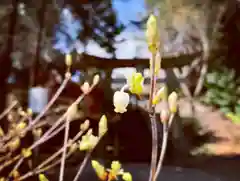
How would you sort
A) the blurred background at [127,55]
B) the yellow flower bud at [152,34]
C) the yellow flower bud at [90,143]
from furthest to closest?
the blurred background at [127,55] → the yellow flower bud at [90,143] → the yellow flower bud at [152,34]

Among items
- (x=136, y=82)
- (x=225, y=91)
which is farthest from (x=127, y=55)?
(x=136, y=82)

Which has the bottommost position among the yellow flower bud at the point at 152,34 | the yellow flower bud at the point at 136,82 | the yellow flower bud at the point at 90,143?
the yellow flower bud at the point at 90,143

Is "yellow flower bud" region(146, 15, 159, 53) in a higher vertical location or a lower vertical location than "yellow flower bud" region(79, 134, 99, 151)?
higher

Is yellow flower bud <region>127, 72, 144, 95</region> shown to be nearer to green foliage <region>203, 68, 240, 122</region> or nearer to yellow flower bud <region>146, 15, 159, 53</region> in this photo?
yellow flower bud <region>146, 15, 159, 53</region>

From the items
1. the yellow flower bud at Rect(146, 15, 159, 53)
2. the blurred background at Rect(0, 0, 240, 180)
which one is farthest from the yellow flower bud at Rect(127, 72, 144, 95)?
the blurred background at Rect(0, 0, 240, 180)

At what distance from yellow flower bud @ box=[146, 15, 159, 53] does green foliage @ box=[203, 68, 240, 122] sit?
425mm

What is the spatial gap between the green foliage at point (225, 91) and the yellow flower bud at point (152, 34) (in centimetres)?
42

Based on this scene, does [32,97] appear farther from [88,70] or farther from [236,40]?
[236,40]

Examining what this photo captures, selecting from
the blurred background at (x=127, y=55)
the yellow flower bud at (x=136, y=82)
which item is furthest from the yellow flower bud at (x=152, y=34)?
the blurred background at (x=127, y=55)

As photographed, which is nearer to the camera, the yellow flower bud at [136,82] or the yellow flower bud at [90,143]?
the yellow flower bud at [136,82]

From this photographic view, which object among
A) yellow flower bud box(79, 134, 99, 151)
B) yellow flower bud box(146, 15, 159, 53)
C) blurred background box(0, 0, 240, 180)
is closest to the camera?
yellow flower bud box(146, 15, 159, 53)

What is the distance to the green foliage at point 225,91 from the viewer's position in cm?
54

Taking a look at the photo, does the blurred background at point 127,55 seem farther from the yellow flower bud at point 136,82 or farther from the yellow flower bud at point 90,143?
the yellow flower bud at point 136,82

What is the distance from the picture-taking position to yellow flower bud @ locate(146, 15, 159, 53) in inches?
5.2
